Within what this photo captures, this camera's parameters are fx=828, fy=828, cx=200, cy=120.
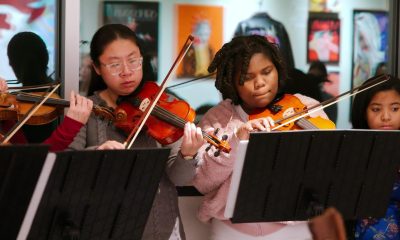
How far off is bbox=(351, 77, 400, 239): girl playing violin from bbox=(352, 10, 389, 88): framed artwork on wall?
0.80 metres

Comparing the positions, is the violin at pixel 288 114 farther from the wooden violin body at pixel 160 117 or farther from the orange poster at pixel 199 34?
the orange poster at pixel 199 34

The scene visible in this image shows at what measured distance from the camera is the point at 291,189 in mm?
2701

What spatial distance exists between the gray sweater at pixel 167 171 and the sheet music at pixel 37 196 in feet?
1.78

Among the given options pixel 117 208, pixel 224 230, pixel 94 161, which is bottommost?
pixel 224 230

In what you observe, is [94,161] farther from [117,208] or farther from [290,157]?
[290,157]

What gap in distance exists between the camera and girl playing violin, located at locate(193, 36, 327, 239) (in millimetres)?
2967

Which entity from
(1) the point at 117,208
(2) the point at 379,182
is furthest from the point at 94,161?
(2) the point at 379,182

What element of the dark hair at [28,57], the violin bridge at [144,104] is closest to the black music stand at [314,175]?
the violin bridge at [144,104]

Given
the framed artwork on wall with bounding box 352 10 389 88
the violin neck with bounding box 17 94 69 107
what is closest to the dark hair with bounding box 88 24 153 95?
the violin neck with bounding box 17 94 69 107

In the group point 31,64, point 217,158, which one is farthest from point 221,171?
point 31,64

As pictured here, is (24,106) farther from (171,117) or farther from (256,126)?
(256,126)

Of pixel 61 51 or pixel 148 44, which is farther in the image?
pixel 148 44

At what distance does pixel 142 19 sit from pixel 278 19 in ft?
2.26

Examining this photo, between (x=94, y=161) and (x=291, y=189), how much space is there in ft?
2.29
